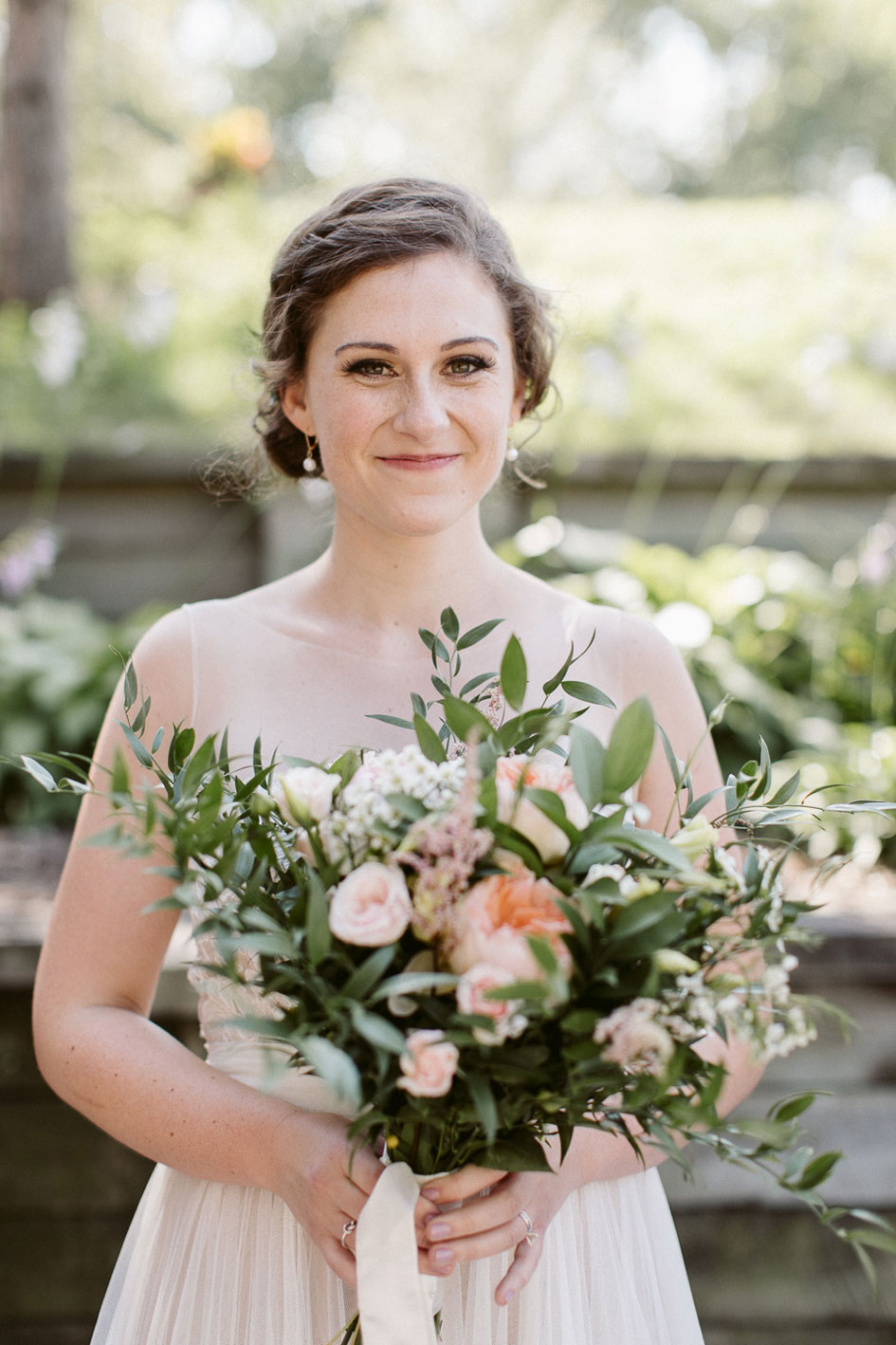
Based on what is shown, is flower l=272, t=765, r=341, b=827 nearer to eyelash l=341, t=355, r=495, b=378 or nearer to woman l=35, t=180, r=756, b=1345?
woman l=35, t=180, r=756, b=1345

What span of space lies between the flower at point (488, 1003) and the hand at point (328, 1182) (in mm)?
341

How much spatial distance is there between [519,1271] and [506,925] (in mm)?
603

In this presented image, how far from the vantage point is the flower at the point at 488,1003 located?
3.23 feet

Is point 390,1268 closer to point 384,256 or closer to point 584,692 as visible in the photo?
point 584,692

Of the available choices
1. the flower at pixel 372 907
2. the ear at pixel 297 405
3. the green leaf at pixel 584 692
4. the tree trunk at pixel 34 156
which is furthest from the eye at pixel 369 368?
the tree trunk at pixel 34 156

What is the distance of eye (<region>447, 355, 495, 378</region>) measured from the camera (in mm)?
1698

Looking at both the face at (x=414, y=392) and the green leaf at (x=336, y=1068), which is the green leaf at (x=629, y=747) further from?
the face at (x=414, y=392)

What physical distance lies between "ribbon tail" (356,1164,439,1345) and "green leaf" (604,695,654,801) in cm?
48

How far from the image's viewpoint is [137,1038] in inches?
65.8

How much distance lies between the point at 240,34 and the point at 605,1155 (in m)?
20.5

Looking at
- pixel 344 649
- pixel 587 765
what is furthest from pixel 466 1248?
pixel 344 649

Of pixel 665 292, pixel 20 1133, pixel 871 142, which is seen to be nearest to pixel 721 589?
pixel 20 1133

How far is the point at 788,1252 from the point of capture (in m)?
2.90

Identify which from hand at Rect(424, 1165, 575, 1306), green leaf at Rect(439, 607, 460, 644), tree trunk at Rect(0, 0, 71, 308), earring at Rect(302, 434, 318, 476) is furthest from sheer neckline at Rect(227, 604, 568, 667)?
tree trunk at Rect(0, 0, 71, 308)
